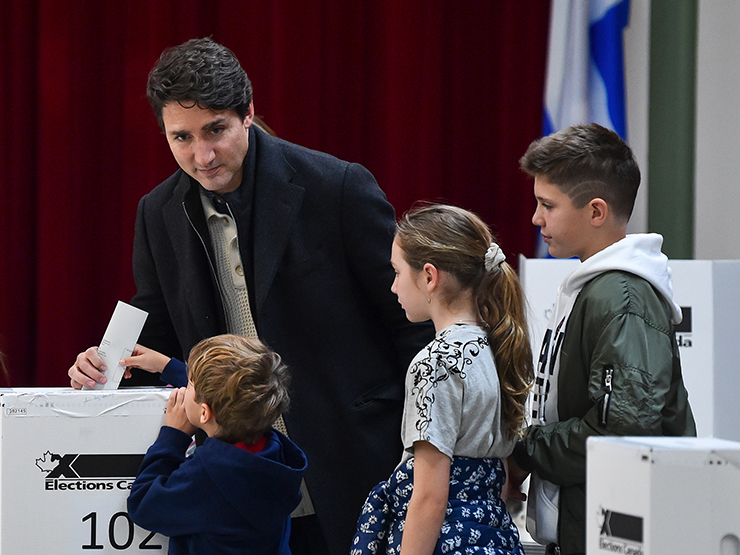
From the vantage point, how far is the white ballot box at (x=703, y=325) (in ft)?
8.23

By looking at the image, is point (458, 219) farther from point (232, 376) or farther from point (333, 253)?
point (232, 376)

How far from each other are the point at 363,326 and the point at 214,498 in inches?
18.7

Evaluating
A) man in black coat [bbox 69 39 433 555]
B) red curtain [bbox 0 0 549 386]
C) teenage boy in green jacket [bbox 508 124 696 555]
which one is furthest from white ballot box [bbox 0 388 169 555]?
red curtain [bbox 0 0 549 386]

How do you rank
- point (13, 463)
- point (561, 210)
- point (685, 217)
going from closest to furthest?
point (13, 463) → point (561, 210) → point (685, 217)

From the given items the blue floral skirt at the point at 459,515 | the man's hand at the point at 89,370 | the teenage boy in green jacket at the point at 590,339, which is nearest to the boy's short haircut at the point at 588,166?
the teenage boy in green jacket at the point at 590,339

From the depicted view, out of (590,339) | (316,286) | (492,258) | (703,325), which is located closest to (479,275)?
(492,258)

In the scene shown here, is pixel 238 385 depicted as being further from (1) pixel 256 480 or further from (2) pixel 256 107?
(2) pixel 256 107

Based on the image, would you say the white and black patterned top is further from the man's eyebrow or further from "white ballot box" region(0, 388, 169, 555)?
the man's eyebrow

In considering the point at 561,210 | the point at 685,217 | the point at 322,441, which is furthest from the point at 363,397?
the point at 685,217

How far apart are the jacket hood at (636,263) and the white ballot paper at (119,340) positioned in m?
0.80

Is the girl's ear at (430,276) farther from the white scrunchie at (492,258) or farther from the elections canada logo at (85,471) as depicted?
the elections canada logo at (85,471)

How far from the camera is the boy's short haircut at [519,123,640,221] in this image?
1537 mm

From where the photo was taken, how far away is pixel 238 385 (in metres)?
Answer: 1.49

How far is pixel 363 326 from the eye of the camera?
1736 millimetres
